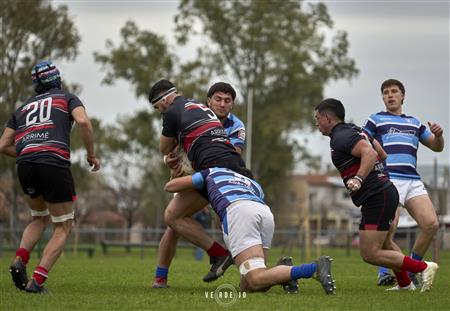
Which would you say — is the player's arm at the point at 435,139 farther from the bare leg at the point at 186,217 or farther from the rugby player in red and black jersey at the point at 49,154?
the rugby player in red and black jersey at the point at 49,154

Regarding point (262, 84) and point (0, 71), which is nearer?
point (0, 71)

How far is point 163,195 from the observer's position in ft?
190

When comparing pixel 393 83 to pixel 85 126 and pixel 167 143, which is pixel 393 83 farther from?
pixel 85 126

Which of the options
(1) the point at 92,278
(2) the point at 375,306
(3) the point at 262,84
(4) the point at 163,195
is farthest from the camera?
(4) the point at 163,195

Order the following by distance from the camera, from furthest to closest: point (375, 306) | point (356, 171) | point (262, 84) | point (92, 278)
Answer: point (262, 84)
point (92, 278)
point (356, 171)
point (375, 306)

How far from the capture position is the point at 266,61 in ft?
163

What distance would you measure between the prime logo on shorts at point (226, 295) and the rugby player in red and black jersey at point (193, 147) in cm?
22

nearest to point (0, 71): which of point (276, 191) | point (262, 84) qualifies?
point (262, 84)

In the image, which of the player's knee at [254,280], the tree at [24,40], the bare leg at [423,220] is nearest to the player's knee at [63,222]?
the player's knee at [254,280]

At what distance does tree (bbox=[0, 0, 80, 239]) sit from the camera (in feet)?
121

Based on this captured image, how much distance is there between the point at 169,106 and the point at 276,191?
48.3 metres

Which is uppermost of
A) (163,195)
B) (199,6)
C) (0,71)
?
(199,6)

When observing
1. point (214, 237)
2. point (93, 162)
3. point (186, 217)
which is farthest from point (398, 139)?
point (214, 237)

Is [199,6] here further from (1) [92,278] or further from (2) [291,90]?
(1) [92,278]
